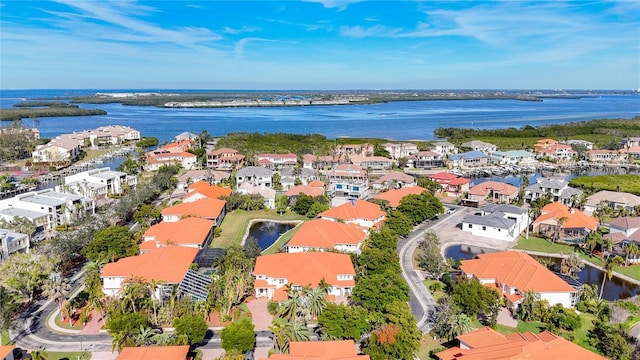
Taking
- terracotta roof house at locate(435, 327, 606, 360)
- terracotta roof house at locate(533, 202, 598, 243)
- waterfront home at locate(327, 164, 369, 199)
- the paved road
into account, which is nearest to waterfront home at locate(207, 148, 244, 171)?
waterfront home at locate(327, 164, 369, 199)

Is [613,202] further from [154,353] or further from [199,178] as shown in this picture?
[199,178]

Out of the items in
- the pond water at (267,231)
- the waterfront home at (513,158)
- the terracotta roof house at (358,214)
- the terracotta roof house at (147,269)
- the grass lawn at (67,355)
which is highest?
the waterfront home at (513,158)

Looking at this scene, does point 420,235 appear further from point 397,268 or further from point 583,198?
point 583,198

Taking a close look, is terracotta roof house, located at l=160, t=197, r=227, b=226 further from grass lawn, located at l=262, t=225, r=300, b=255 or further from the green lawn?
the green lawn

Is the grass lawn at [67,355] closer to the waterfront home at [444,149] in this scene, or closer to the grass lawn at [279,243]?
the grass lawn at [279,243]

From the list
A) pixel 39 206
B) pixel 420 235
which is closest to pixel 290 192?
pixel 420 235

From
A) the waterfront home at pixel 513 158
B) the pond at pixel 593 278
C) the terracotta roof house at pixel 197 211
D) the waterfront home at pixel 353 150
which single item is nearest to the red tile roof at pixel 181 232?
the terracotta roof house at pixel 197 211

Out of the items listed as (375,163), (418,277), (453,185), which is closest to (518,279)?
(418,277)

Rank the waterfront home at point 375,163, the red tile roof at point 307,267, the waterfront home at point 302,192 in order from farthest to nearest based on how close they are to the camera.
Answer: the waterfront home at point 375,163 → the waterfront home at point 302,192 → the red tile roof at point 307,267
